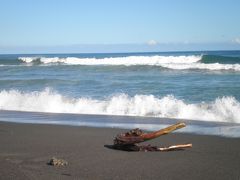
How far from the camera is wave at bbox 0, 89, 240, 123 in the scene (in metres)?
12.3

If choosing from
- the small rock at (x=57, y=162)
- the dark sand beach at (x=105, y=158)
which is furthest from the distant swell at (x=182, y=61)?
the small rock at (x=57, y=162)

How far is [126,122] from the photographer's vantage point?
10961 mm

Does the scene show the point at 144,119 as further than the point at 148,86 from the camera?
No

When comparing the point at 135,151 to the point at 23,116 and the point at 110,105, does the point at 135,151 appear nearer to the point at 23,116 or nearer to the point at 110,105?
the point at 23,116

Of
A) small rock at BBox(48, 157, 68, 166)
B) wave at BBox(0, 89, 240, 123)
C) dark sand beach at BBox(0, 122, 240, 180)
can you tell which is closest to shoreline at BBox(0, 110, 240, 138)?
dark sand beach at BBox(0, 122, 240, 180)

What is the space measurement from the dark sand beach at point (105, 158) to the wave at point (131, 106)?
383 cm

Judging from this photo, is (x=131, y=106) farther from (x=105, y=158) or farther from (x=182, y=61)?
(x=182, y=61)

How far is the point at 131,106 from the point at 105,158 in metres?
7.68

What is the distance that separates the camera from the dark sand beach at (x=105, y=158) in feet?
17.4

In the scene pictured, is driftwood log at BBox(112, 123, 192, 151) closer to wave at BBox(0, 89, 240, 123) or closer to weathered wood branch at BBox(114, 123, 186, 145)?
weathered wood branch at BBox(114, 123, 186, 145)

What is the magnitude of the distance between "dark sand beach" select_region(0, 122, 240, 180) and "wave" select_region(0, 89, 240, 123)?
3.83 m

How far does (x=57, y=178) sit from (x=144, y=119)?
6.69m

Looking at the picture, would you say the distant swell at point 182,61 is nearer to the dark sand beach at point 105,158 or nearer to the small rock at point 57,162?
the dark sand beach at point 105,158

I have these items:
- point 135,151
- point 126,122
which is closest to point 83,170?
point 135,151
